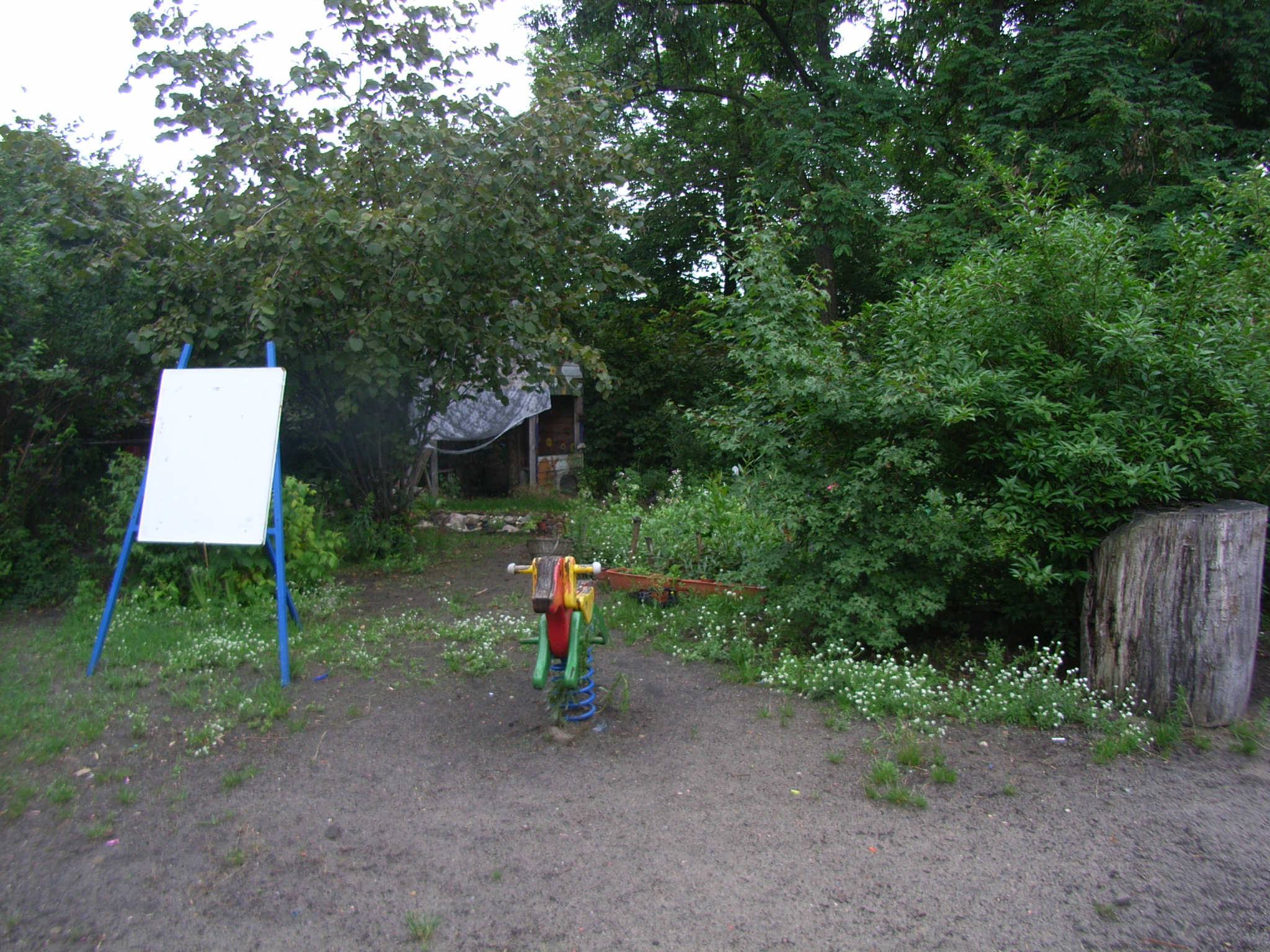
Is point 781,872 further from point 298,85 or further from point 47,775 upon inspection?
point 298,85

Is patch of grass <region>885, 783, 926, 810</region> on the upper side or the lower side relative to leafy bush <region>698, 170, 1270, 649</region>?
lower

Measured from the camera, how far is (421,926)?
2.71m

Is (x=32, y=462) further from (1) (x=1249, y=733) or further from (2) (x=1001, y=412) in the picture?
(1) (x=1249, y=733)

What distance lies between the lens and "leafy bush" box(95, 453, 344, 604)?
6.48 meters

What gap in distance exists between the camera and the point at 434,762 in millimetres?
3916

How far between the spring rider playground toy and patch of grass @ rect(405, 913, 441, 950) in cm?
116

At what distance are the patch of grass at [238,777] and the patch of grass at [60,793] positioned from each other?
570 mm

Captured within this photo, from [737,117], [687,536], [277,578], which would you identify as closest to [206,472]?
[277,578]

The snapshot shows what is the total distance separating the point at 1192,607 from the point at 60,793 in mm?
5049

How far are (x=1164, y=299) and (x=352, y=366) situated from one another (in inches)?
221

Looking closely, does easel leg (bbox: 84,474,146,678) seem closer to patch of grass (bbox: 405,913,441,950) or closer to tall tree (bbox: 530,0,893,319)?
patch of grass (bbox: 405,913,441,950)

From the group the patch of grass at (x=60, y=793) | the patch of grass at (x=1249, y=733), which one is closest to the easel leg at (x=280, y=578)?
the patch of grass at (x=60, y=793)

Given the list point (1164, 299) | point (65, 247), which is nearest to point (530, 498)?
point (65, 247)

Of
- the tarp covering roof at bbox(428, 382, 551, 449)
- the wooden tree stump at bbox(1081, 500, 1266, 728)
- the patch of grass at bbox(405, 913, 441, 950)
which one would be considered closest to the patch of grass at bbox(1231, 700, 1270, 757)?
the wooden tree stump at bbox(1081, 500, 1266, 728)
